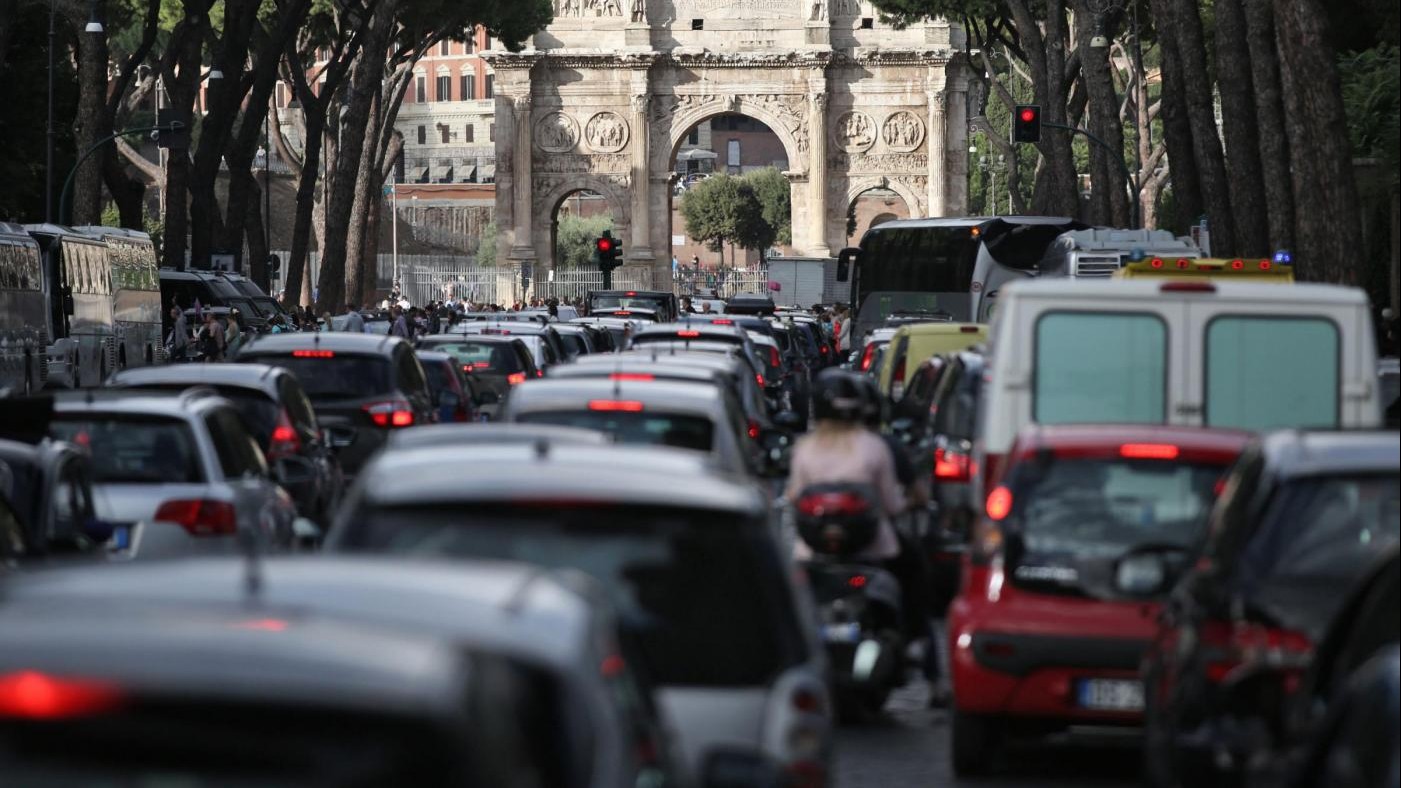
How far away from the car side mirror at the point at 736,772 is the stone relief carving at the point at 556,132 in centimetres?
7892

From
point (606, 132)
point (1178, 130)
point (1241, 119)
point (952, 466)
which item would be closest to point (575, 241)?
point (606, 132)

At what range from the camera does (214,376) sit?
15.4 meters

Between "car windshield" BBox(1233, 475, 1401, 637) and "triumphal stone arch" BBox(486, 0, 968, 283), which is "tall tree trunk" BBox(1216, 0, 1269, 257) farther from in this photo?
"triumphal stone arch" BBox(486, 0, 968, 283)

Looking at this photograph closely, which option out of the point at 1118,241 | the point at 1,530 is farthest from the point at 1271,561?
the point at 1118,241

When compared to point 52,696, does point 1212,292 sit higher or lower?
higher

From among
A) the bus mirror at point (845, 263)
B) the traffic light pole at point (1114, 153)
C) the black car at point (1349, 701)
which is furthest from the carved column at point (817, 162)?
the black car at point (1349, 701)

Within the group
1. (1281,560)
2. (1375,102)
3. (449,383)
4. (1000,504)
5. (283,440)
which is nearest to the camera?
(1281,560)

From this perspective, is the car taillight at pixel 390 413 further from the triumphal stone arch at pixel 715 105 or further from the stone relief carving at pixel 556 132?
the stone relief carving at pixel 556 132

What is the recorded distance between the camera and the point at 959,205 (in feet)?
270

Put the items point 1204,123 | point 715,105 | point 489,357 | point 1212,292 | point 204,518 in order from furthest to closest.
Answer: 1. point 715,105
2. point 1204,123
3. point 489,357
4. point 1212,292
5. point 204,518

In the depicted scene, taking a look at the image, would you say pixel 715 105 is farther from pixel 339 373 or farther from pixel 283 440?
pixel 283 440

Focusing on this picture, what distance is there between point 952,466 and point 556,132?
68.1 meters

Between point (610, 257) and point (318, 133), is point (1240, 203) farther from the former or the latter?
point (610, 257)

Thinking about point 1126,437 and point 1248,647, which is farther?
point 1126,437
